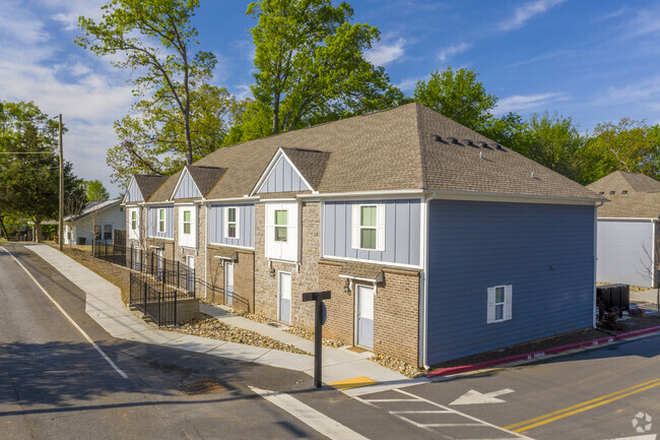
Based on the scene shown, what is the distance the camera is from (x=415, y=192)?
13.5 metres

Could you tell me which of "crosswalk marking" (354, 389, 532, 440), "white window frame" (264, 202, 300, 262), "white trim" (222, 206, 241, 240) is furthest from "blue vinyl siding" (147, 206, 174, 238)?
"crosswalk marking" (354, 389, 532, 440)

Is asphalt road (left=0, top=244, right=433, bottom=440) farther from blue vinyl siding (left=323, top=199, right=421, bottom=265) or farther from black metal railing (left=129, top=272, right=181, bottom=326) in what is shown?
blue vinyl siding (left=323, top=199, right=421, bottom=265)

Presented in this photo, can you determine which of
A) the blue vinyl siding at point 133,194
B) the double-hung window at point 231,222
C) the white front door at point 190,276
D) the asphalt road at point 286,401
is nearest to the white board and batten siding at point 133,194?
the blue vinyl siding at point 133,194

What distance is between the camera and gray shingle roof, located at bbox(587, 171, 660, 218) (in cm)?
2969

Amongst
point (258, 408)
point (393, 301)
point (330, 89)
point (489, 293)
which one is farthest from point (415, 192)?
point (330, 89)

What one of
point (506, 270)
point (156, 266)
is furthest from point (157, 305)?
point (506, 270)

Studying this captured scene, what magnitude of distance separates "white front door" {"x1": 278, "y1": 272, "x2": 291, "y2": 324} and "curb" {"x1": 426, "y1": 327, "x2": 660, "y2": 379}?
8.06 m

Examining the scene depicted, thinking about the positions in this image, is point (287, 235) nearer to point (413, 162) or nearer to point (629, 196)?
point (413, 162)

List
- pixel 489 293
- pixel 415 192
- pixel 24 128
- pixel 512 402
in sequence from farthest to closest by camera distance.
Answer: pixel 24 128, pixel 489 293, pixel 415 192, pixel 512 402

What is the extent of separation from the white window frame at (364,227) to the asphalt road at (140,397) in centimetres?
494

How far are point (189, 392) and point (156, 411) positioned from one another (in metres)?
1.36

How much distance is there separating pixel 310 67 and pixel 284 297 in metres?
26.6

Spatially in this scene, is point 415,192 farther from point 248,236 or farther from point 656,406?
point 248,236

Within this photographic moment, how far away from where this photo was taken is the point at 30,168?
51.8 m
